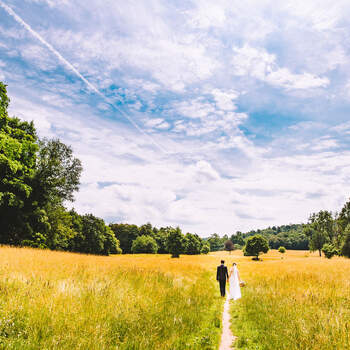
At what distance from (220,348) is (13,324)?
4.78m

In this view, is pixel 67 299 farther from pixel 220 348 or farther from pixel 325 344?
pixel 325 344

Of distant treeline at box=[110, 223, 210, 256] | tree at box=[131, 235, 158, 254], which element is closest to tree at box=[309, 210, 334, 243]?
distant treeline at box=[110, 223, 210, 256]

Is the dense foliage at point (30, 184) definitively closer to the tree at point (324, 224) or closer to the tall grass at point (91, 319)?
the tall grass at point (91, 319)

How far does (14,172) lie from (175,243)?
49683 mm

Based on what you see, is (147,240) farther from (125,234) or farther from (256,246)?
(256,246)

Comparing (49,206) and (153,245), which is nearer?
(49,206)

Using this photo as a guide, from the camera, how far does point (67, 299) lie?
5.55 m

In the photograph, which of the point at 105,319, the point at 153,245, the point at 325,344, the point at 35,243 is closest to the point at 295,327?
the point at 325,344

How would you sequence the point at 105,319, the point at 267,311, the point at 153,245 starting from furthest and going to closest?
the point at 153,245 → the point at 267,311 → the point at 105,319

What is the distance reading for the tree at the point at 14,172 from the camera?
17656mm

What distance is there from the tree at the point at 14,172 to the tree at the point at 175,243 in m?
39.6

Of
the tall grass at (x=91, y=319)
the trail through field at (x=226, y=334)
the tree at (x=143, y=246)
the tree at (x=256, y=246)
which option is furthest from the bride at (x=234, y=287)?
the tree at (x=143, y=246)

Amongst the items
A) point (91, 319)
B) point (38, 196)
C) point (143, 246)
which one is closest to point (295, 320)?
point (91, 319)

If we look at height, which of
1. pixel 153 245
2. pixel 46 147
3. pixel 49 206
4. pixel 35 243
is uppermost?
pixel 46 147
